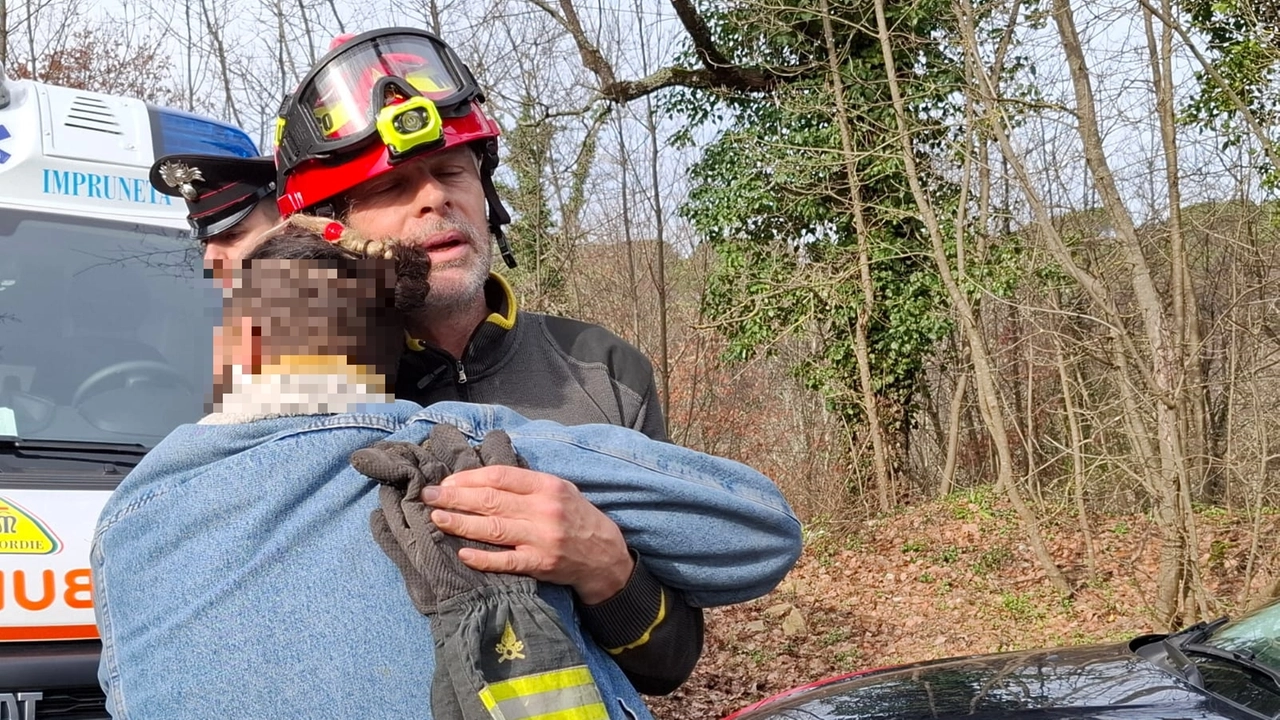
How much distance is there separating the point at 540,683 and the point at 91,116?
369 centimetres

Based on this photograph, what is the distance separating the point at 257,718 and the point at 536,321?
1164 millimetres

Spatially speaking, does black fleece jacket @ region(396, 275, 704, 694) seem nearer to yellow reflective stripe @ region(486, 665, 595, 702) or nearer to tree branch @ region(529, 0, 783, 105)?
yellow reflective stripe @ region(486, 665, 595, 702)

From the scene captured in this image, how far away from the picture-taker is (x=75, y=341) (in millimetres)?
3453

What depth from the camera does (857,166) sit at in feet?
45.0

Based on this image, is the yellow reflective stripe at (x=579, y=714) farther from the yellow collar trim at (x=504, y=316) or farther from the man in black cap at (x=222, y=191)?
the man in black cap at (x=222, y=191)

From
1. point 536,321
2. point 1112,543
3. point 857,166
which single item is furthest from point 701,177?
point 536,321

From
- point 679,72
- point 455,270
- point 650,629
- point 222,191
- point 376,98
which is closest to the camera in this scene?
point 650,629

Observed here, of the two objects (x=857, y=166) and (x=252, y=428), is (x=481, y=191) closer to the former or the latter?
(x=252, y=428)

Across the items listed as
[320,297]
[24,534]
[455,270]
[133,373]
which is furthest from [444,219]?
[133,373]

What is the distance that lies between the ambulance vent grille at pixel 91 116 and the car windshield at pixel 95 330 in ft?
1.47

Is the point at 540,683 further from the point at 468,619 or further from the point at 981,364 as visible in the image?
the point at 981,364

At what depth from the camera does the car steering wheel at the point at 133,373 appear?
10.9ft

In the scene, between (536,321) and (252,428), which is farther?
(536,321)

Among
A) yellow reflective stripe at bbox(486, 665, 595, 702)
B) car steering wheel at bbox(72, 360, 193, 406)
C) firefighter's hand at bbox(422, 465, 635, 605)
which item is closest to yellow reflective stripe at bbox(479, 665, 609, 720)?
yellow reflective stripe at bbox(486, 665, 595, 702)
